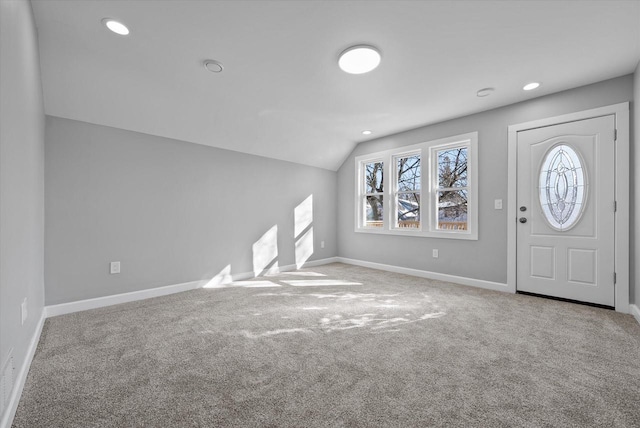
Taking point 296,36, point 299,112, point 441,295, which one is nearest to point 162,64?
point 296,36

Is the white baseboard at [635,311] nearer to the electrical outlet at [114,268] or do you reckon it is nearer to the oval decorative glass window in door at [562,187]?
the oval decorative glass window in door at [562,187]

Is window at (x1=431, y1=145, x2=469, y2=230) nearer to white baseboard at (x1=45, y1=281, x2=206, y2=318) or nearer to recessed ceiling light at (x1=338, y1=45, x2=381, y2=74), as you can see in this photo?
recessed ceiling light at (x1=338, y1=45, x2=381, y2=74)

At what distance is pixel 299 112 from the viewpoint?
3.76m

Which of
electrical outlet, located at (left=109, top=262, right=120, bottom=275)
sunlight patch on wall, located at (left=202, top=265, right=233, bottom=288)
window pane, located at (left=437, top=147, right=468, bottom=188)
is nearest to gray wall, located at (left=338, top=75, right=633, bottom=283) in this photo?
window pane, located at (left=437, top=147, right=468, bottom=188)

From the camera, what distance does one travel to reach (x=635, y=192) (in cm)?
275

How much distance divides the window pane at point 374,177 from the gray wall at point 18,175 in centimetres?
447

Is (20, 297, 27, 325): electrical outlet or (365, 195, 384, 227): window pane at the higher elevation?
(365, 195, 384, 227): window pane

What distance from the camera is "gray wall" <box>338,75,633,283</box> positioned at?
10.1 feet

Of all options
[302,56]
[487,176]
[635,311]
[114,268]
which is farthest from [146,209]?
[635,311]

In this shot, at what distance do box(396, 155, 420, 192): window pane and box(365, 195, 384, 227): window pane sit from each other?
53 cm

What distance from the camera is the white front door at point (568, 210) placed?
2.96m

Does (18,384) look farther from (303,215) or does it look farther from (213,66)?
Result: (303,215)

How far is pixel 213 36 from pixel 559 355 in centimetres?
342

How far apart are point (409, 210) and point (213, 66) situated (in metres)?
3.55
